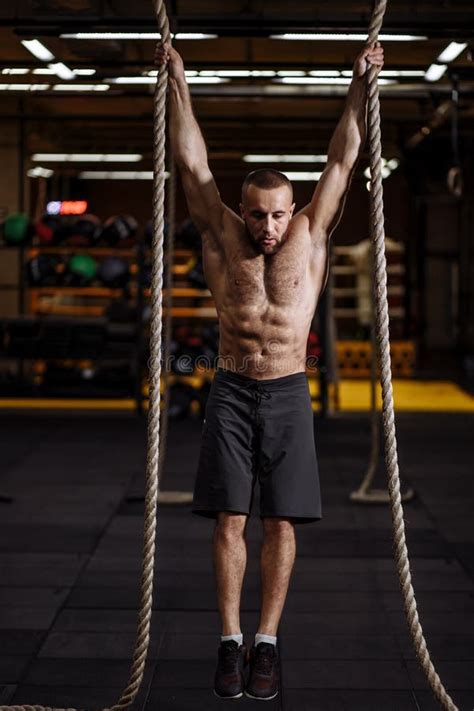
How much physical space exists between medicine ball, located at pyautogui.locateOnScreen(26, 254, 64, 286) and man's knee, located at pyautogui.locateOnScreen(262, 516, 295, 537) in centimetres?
671

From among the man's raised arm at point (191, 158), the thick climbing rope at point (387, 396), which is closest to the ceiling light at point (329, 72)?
the man's raised arm at point (191, 158)

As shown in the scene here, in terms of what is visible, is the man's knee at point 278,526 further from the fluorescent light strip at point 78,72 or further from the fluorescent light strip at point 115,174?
the fluorescent light strip at point 115,174

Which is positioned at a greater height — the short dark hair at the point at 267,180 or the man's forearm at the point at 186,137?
the man's forearm at the point at 186,137

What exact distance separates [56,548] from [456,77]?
12.4 ft

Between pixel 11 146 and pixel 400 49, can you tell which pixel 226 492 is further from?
pixel 11 146

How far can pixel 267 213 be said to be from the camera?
227 cm

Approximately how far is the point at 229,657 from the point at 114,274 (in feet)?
21.5

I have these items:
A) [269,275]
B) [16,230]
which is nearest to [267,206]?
[269,275]

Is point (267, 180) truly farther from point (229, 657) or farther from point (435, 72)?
point (435, 72)

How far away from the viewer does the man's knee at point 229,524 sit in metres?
2.33

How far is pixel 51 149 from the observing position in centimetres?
1172

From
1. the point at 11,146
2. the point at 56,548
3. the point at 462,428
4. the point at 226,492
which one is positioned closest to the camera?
the point at 226,492

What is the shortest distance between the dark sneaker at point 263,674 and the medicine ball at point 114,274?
21.4ft

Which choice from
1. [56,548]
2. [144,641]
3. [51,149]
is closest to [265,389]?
[144,641]
